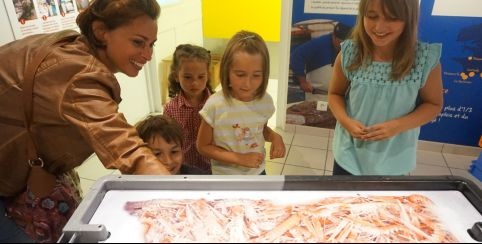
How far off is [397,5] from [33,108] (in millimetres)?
1082

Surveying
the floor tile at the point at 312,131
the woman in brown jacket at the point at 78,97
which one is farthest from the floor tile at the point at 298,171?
the woman in brown jacket at the point at 78,97

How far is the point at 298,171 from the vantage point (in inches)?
91.7

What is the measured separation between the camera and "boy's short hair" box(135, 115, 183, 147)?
1210 millimetres

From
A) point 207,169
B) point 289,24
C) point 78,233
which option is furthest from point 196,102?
point 289,24

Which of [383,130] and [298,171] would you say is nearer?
[383,130]

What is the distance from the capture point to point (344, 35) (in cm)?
246

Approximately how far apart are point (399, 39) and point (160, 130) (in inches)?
35.5

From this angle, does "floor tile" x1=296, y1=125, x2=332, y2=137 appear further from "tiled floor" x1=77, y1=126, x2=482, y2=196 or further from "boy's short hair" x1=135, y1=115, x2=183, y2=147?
"boy's short hair" x1=135, y1=115, x2=183, y2=147

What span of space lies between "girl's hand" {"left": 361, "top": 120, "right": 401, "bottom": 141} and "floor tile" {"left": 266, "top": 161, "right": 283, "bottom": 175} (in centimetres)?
131

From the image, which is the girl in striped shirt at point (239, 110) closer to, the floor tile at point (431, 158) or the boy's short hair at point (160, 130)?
the boy's short hair at point (160, 130)

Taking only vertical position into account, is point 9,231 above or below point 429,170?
above

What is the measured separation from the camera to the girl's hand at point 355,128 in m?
1.06

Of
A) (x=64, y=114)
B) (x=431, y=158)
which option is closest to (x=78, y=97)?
(x=64, y=114)

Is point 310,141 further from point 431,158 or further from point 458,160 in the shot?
point 458,160
